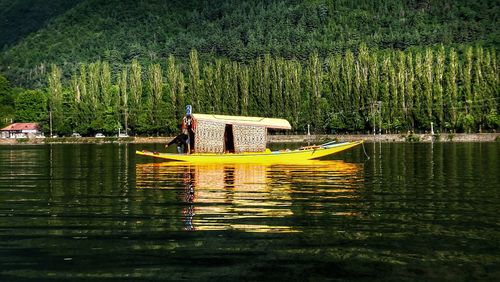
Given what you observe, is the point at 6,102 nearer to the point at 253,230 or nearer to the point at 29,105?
the point at 29,105

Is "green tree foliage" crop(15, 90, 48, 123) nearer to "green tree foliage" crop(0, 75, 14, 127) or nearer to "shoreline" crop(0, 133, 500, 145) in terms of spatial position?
"green tree foliage" crop(0, 75, 14, 127)

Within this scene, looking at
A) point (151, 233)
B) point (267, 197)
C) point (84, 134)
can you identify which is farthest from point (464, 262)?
point (84, 134)

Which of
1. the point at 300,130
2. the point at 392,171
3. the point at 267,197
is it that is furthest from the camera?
the point at 300,130

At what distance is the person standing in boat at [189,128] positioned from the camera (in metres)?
53.7

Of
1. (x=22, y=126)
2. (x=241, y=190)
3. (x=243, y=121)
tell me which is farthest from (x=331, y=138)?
(x=241, y=190)

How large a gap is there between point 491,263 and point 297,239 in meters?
4.97

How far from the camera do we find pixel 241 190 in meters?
28.9

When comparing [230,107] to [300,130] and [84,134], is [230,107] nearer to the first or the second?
[300,130]

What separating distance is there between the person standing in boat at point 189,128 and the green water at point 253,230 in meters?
20.3

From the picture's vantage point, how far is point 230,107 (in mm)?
135375

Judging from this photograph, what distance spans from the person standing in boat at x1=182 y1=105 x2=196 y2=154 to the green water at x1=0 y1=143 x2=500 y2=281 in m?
20.3

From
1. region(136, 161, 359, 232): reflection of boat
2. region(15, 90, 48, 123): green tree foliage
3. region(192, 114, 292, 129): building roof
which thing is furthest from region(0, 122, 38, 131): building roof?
region(136, 161, 359, 232): reflection of boat

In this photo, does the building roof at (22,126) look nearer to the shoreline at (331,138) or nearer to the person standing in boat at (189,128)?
the shoreline at (331,138)

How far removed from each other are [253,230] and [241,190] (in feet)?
36.3
